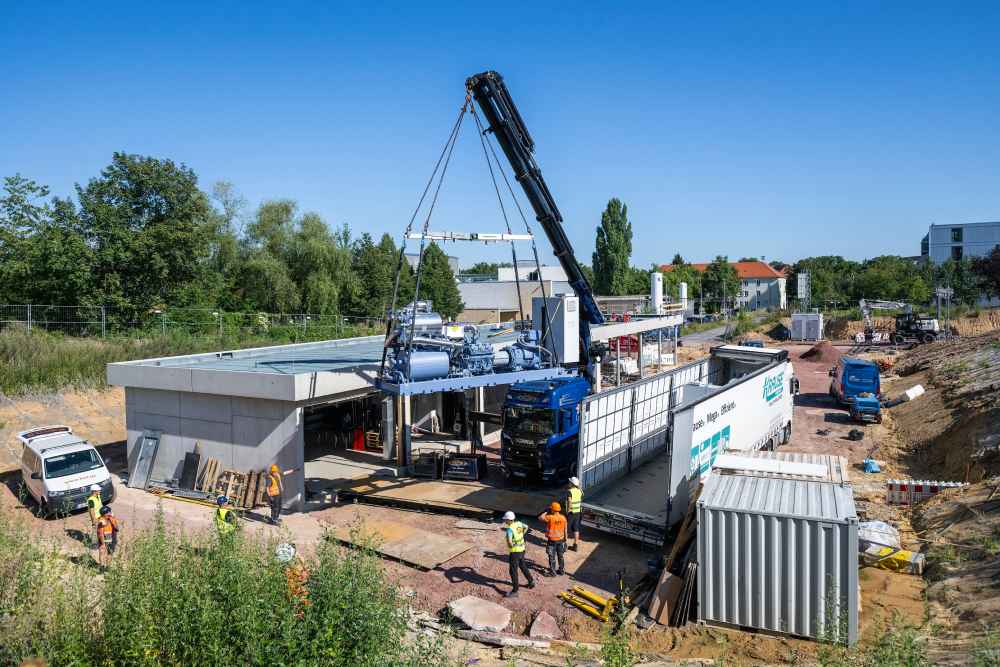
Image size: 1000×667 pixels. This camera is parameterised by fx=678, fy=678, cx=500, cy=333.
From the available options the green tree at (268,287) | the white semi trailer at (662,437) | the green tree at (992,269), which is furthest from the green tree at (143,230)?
the green tree at (992,269)

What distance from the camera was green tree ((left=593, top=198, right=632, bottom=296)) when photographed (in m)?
85.3

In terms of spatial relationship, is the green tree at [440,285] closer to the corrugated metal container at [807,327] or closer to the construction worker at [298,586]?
the corrugated metal container at [807,327]

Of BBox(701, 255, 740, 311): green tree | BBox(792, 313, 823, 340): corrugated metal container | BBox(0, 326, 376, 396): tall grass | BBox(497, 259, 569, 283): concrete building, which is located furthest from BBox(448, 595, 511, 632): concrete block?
BBox(701, 255, 740, 311): green tree

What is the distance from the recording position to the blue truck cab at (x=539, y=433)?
18.1 m

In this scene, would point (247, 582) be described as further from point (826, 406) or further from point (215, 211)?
point (215, 211)

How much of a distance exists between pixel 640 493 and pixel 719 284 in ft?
292

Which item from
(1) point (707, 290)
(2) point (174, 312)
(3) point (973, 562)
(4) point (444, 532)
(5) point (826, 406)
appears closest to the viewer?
(3) point (973, 562)

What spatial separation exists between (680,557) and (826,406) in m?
21.3

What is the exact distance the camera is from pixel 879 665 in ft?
22.6

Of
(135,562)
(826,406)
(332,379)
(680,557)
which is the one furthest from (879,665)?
(826,406)

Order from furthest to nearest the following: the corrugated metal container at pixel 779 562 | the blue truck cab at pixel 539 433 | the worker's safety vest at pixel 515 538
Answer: the blue truck cab at pixel 539 433 → the worker's safety vest at pixel 515 538 → the corrugated metal container at pixel 779 562

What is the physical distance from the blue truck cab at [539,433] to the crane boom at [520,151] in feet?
17.8

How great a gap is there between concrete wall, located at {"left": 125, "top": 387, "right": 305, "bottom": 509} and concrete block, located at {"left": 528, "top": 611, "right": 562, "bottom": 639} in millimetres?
8708

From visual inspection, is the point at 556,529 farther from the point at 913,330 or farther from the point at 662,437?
the point at 913,330
